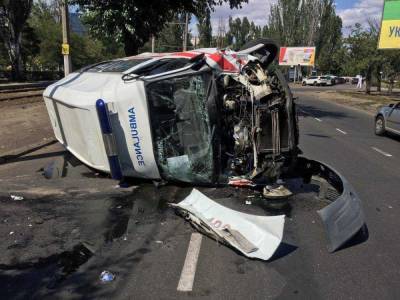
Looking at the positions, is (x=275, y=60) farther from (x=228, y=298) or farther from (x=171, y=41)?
(x=171, y=41)

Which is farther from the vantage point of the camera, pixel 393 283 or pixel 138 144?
pixel 138 144

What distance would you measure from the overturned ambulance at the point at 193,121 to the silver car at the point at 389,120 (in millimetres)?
7722

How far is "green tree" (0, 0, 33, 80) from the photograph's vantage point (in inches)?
1550

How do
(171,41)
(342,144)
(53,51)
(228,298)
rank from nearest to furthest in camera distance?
(228,298), (342,144), (53,51), (171,41)

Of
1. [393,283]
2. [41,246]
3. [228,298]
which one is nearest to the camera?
[228,298]

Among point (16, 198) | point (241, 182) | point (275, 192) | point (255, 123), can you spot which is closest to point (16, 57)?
point (16, 198)

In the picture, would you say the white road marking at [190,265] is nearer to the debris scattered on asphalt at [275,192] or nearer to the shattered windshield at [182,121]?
the shattered windshield at [182,121]

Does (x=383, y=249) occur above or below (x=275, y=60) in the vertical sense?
below

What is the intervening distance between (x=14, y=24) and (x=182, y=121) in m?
39.6

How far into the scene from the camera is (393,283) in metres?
3.93

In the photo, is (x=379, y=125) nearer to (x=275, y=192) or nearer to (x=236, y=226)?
(x=275, y=192)

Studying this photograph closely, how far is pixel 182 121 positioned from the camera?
5969 millimetres

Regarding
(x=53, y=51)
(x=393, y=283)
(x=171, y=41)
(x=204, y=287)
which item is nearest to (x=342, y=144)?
(x=393, y=283)

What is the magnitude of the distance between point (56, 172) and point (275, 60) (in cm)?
416
